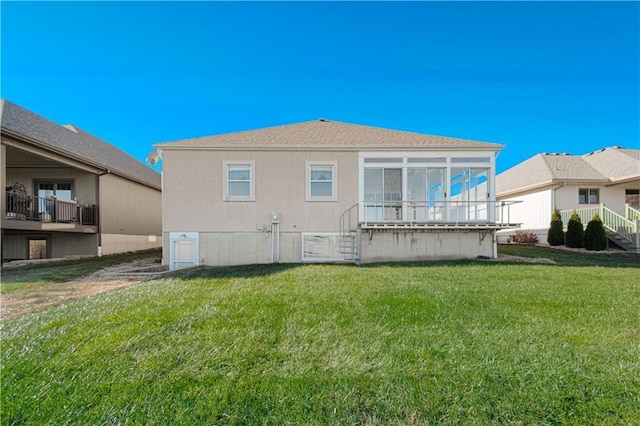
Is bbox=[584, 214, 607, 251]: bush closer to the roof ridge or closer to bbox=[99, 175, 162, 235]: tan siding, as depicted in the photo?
the roof ridge

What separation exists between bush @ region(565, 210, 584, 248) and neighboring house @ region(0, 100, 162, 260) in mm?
21874

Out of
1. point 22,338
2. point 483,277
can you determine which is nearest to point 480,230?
point 483,277

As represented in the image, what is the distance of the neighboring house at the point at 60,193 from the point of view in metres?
11.0

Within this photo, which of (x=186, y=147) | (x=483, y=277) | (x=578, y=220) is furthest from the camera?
(x=578, y=220)

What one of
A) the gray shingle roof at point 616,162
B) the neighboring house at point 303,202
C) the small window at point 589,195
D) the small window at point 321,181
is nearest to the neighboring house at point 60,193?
the neighboring house at point 303,202

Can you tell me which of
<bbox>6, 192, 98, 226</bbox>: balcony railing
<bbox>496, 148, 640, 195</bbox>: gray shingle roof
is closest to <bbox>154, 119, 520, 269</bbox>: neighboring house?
<bbox>6, 192, 98, 226</bbox>: balcony railing

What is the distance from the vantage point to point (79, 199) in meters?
14.0

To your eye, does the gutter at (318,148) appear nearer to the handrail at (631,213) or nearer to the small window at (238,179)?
the small window at (238,179)

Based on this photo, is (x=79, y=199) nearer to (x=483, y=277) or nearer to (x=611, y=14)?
(x=483, y=277)

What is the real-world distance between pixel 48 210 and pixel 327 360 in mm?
14360

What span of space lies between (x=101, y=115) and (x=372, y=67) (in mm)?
20599

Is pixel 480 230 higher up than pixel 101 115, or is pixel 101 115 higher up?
pixel 101 115

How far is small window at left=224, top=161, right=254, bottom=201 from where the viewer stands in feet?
34.8

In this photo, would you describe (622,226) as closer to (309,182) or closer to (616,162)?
(616,162)
